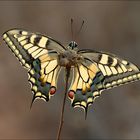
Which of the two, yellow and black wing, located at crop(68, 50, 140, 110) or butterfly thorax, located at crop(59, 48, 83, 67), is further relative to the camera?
yellow and black wing, located at crop(68, 50, 140, 110)

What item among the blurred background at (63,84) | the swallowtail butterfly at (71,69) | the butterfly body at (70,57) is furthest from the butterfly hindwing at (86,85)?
the blurred background at (63,84)

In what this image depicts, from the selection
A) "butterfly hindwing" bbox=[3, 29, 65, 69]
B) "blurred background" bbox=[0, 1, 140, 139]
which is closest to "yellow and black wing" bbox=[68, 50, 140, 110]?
"butterfly hindwing" bbox=[3, 29, 65, 69]

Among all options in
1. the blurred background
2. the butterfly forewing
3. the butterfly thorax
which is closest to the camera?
the butterfly thorax

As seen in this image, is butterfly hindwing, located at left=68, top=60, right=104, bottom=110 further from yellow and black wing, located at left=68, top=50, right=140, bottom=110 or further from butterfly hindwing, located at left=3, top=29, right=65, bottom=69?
butterfly hindwing, located at left=3, top=29, right=65, bottom=69

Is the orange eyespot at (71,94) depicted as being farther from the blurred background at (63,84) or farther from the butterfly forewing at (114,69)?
the blurred background at (63,84)

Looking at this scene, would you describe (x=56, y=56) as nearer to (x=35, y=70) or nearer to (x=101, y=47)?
(x=35, y=70)

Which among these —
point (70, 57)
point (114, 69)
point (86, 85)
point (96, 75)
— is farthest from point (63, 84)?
point (70, 57)

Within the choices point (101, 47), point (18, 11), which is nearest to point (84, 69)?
point (101, 47)
